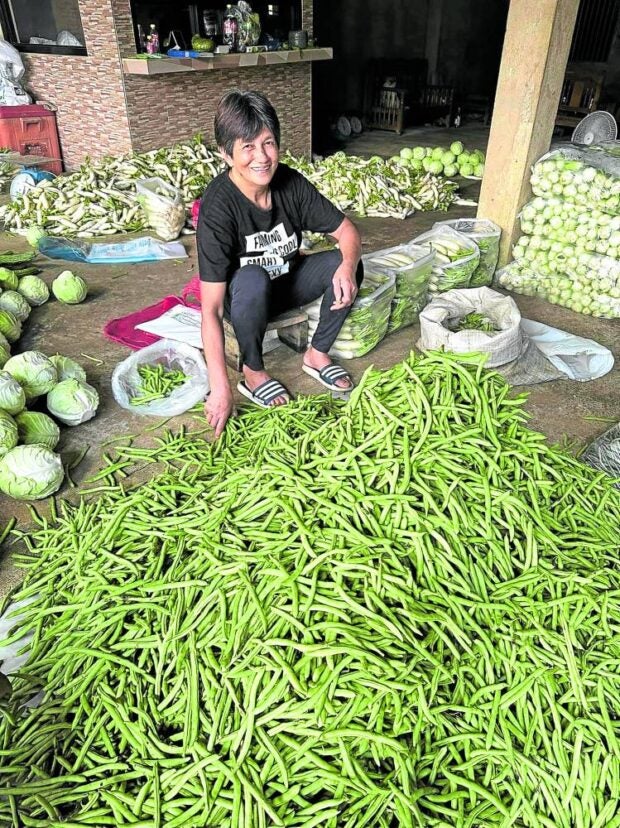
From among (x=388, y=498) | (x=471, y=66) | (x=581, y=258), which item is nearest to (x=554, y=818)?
(x=388, y=498)

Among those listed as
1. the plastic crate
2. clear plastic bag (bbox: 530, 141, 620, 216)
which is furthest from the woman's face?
the plastic crate

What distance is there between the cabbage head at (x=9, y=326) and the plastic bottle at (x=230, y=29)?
5439 mm

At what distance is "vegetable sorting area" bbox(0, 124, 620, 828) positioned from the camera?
4.83ft

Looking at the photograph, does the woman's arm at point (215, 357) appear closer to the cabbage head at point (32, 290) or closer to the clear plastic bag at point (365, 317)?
the clear plastic bag at point (365, 317)

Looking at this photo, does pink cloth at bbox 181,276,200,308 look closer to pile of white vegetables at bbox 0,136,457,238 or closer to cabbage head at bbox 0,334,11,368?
cabbage head at bbox 0,334,11,368

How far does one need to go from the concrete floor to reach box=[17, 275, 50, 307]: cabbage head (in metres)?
0.09

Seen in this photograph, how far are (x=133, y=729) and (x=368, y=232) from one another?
524 cm

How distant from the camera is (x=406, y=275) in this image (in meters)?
3.93

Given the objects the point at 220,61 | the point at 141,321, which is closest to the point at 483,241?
the point at 141,321

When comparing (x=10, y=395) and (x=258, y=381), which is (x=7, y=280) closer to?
(x=10, y=395)

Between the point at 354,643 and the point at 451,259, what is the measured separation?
10.7ft

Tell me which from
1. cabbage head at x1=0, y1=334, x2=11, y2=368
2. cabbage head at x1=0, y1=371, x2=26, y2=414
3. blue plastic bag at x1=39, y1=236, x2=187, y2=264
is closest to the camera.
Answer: cabbage head at x1=0, y1=371, x2=26, y2=414

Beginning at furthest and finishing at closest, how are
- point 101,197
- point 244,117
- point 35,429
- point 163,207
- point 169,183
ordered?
point 169,183
point 101,197
point 163,207
point 35,429
point 244,117

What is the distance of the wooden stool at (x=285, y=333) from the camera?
143 inches
